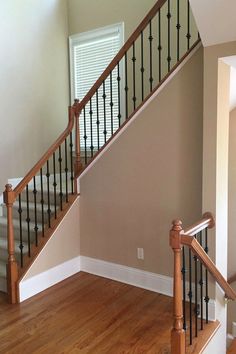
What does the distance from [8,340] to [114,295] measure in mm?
1112

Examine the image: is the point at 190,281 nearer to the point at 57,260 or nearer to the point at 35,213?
the point at 57,260

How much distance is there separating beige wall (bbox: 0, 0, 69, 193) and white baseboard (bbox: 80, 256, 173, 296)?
5.68 ft

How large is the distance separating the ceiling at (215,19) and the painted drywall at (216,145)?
74mm

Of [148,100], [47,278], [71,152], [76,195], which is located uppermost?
[148,100]

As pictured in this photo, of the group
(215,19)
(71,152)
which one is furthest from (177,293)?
(71,152)

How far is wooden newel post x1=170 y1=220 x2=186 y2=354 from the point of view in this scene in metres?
2.23

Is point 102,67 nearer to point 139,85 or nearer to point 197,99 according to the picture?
point 139,85

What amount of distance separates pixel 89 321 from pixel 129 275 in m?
0.83

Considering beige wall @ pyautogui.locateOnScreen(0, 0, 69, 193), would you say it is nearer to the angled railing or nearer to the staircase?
the staircase

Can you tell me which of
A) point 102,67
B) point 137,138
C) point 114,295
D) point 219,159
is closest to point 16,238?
point 114,295

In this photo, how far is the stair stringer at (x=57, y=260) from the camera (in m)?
3.29

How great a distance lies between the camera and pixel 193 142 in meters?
3.01

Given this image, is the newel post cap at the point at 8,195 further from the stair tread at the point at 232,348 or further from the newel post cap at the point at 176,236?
the stair tread at the point at 232,348

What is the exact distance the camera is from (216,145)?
8.83ft
